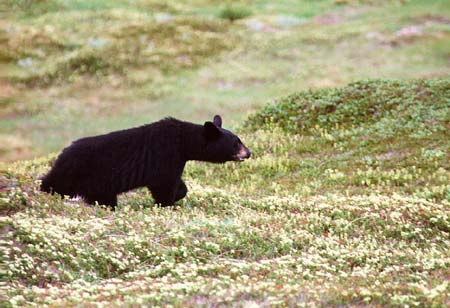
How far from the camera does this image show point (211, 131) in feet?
53.3

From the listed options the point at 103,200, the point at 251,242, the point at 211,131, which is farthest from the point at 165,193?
the point at 251,242

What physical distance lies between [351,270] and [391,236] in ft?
9.21

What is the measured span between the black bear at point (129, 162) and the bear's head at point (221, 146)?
0.09 meters

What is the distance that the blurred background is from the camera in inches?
1270

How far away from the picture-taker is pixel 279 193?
1889 cm

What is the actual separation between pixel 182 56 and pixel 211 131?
26377 millimetres

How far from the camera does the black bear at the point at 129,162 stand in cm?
1460

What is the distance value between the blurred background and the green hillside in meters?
10.7

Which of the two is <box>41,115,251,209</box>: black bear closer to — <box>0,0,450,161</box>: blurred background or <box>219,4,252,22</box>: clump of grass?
<box>0,0,450,161</box>: blurred background

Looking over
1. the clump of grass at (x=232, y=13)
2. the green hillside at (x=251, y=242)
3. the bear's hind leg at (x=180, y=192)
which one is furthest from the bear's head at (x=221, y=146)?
the clump of grass at (x=232, y=13)

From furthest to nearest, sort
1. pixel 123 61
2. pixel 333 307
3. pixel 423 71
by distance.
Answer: pixel 123 61, pixel 423 71, pixel 333 307

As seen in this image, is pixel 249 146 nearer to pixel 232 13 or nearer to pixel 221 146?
pixel 221 146

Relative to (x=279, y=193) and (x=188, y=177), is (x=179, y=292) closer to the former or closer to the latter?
(x=279, y=193)

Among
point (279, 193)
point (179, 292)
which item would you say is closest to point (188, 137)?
point (279, 193)
